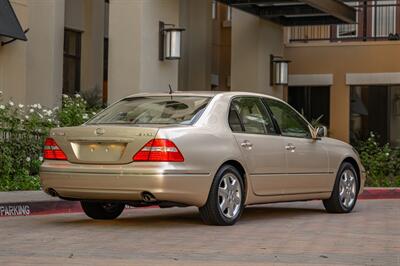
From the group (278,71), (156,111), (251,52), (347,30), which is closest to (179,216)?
(156,111)

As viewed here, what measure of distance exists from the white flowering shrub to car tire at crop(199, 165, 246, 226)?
4.62 meters

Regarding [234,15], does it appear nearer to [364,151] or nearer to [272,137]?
[364,151]

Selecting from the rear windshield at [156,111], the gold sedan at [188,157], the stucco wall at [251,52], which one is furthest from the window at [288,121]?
the stucco wall at [251,52]

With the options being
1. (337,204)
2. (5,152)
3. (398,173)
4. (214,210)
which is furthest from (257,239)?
(398,173)

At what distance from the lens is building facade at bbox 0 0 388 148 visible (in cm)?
1792

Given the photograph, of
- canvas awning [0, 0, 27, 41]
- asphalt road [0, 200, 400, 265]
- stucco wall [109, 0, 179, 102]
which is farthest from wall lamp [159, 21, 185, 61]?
asphalt road [0, 200, 400, 265]

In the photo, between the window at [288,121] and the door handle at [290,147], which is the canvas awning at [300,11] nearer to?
the window at [288,121]

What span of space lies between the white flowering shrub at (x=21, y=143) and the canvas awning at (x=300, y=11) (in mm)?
6615

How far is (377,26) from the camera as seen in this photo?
24.5 meters

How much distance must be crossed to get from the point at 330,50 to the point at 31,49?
347 inches

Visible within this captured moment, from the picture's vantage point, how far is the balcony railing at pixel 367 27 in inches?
955

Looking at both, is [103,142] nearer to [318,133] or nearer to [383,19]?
[318,133]

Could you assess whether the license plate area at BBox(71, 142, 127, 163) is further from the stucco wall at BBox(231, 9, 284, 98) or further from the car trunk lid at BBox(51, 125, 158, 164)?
the stucco wall at BBox(231, 9, 284, 98)

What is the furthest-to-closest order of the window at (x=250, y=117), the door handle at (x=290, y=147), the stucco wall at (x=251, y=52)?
the stucco wall at (x=251, y=52) → the door handle at (x=290, y=147) → the window at (x=250, y=117)
